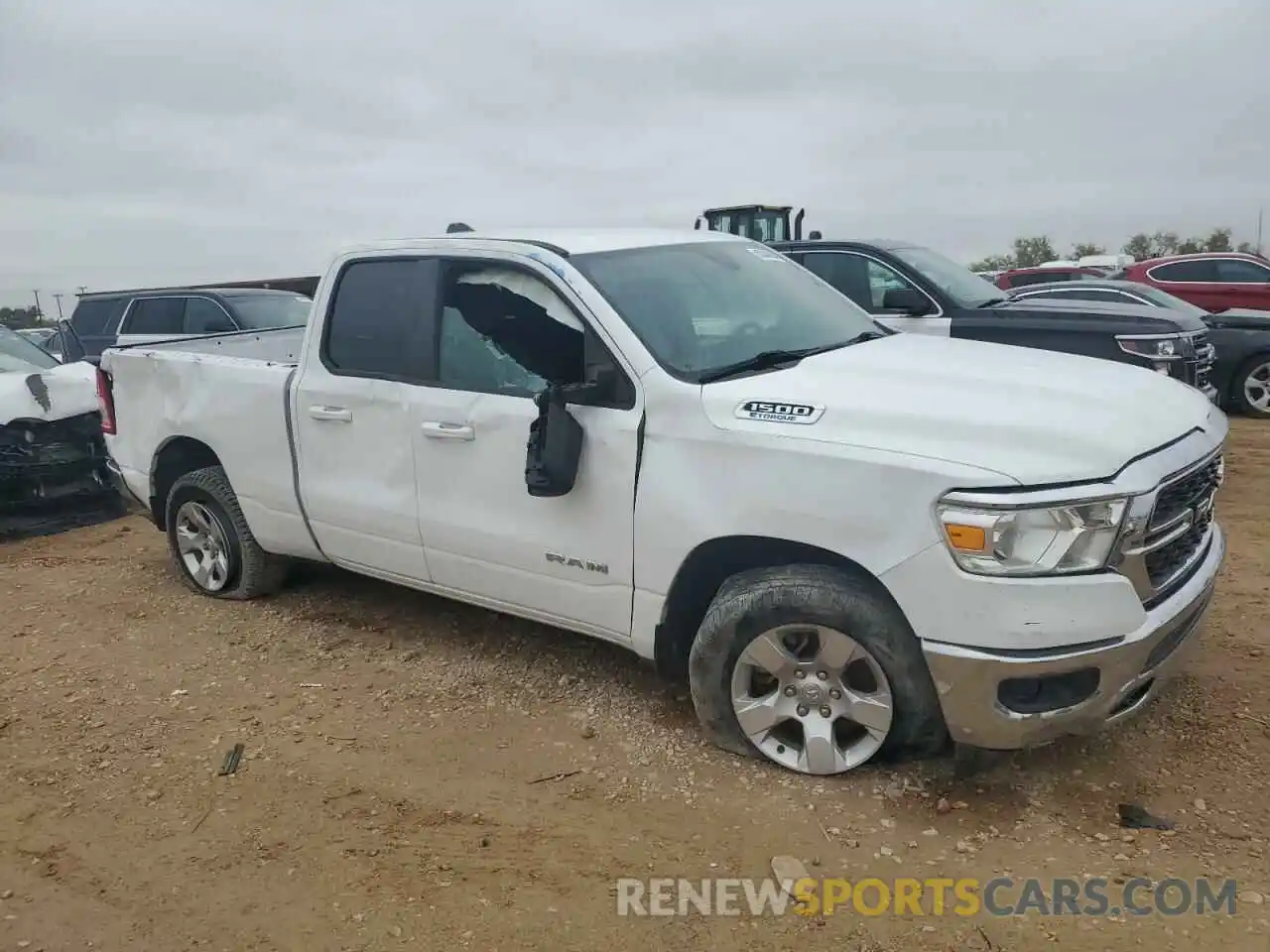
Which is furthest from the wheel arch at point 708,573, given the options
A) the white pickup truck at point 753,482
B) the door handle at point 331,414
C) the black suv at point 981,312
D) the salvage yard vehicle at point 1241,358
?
the salvage yard vehicle at point 1241,358

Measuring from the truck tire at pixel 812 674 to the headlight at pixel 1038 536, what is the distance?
1.24ft

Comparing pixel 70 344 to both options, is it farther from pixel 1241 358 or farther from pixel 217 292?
pixel 1241 358

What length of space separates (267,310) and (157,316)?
5.35 feet

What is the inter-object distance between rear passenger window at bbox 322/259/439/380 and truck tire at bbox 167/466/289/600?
127 centimetres

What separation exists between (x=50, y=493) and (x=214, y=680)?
364 cm

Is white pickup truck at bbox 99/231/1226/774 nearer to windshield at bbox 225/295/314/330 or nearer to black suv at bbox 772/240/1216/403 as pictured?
black suv at bbox 772/240/1216/403

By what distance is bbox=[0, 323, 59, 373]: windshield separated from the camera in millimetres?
7793

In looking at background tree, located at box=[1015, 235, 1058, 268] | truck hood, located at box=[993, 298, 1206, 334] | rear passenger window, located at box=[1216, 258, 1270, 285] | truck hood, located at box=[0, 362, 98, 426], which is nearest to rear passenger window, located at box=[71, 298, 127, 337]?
truck hood, located at box=[0, 362, 98, 426]

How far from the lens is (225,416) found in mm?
5121

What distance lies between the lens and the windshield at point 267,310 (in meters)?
10.8

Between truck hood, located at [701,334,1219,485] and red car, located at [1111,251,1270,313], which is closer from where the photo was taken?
truck hood, located at [701,334,1219,485]

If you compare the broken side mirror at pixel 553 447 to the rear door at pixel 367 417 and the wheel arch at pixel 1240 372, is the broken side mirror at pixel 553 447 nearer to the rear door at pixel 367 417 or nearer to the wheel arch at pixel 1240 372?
the rear door at pixel 367 417

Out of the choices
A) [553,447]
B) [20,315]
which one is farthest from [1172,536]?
[20,315]

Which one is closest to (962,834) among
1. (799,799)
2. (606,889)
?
(799,799)
